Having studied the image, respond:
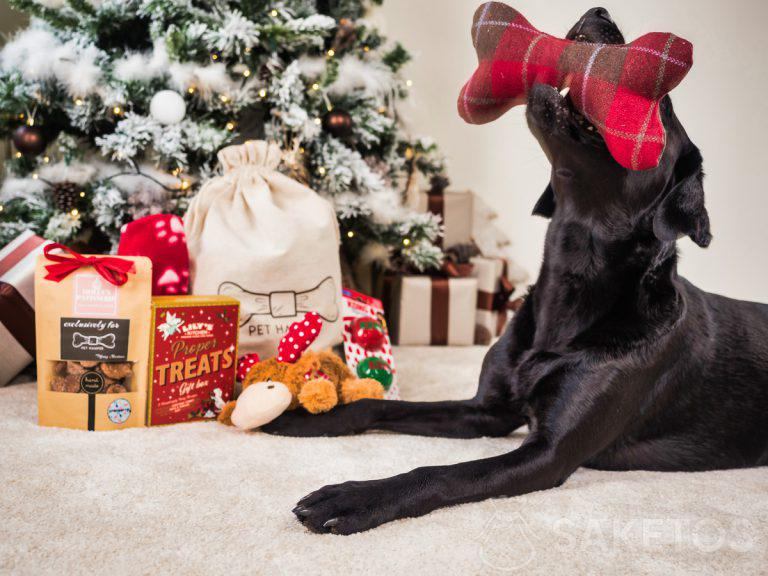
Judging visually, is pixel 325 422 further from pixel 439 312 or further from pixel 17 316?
pixel 439 312

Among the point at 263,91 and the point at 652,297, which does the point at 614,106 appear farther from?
the point at 263,91

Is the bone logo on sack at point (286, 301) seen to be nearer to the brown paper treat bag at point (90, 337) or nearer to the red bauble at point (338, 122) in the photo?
the brown paper treat bag at point (90, 337)

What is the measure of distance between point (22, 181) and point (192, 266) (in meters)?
0.81

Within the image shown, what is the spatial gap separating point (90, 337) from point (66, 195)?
971 millimetres

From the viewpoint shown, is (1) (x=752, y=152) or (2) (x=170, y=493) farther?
(1) (x=752, y=152)

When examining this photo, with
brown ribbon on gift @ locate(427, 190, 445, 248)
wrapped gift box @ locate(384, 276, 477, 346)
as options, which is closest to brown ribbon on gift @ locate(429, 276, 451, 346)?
wrapped gift box @ locate(384, 276, 477, 346)

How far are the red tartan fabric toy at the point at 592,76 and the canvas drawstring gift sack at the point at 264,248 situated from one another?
2.09 feet

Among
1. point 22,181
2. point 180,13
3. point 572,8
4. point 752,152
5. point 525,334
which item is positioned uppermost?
point 572,8

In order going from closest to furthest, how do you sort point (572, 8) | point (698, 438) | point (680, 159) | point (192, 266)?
point (680, 159), point (698, 438), point (192, 266), point (572, 8)

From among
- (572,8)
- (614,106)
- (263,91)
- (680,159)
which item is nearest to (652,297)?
(680,159)

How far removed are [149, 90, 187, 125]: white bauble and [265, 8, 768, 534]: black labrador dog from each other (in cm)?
111

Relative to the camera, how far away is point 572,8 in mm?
2836

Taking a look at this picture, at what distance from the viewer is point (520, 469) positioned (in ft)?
3.37

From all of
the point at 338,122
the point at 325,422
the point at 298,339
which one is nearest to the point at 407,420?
the point at 325,422
